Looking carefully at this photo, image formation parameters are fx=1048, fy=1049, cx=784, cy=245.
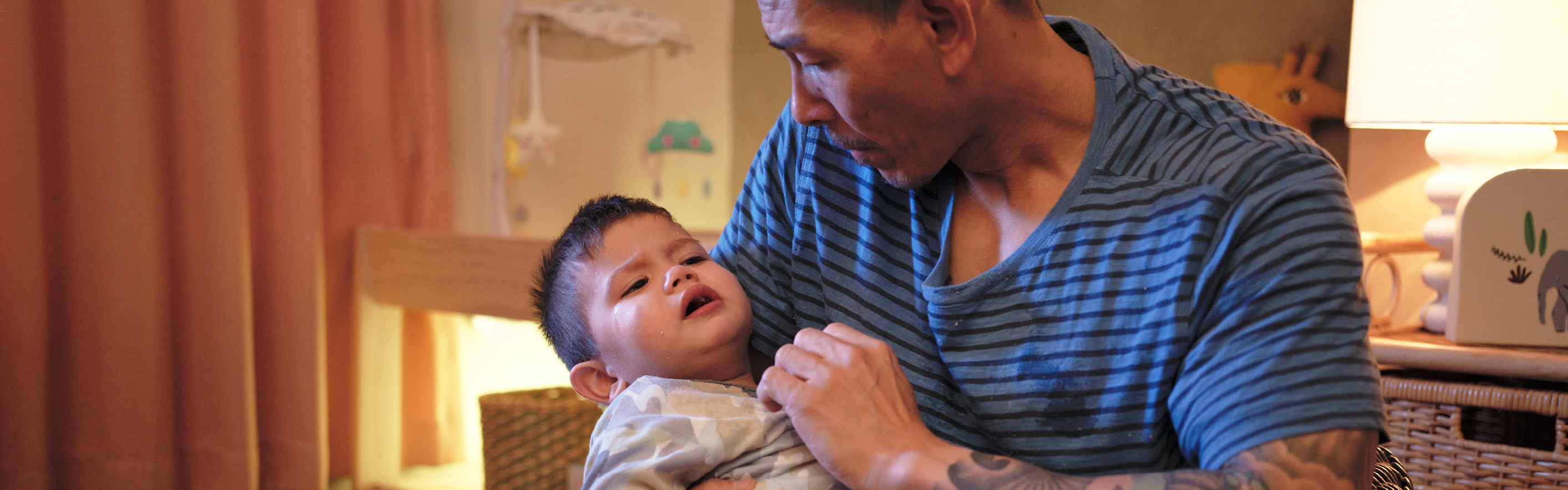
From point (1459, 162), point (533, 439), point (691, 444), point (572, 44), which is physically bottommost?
point (533, 439)

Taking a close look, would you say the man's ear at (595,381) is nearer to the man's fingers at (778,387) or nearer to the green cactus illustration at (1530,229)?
the man's fingers at (778,387)

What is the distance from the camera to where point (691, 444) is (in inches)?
41.3

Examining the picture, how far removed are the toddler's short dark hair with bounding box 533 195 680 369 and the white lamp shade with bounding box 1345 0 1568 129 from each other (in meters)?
1.14

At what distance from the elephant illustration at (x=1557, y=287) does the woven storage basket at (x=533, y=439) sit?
1617 millimetres

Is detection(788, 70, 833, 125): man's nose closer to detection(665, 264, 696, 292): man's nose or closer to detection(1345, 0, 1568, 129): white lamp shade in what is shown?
detection(665, 264, 696, 292): man's nose

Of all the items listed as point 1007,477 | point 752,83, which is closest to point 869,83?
point 1007,477

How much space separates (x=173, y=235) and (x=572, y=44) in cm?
100

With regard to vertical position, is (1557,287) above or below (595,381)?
above

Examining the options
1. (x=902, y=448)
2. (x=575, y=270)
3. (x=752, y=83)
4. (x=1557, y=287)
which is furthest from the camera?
(x=752, y=83)

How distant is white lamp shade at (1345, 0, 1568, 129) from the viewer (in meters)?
1.49

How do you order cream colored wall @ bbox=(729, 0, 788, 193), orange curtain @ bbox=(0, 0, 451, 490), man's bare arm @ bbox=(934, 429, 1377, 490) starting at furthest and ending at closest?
1. cream colored wall @ bbox=(729, 0, 788, 193)
2. orange curtain @ bbox=(0, 0, 451, 490)
3. man's bare arm @ bbox=(934, 429, 1377, 490)

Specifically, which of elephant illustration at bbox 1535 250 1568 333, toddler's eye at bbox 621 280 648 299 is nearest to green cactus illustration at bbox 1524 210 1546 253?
elephant illustration at bbox 1535 250 1568 333

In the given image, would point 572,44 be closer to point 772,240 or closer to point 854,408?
point 772,240

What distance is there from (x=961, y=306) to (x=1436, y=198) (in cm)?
120
